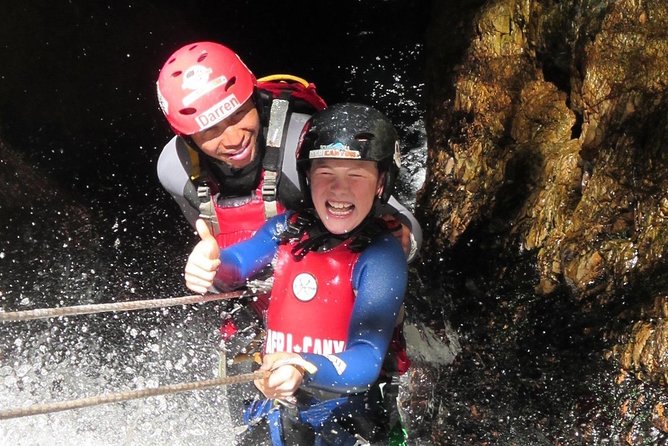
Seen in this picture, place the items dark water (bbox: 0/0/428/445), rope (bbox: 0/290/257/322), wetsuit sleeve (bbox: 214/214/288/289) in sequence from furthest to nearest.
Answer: dark water (bbox: 0/0/428/445) < wetsuit sleeve (bbox: 214/214/288/289) < rope (bbox: 0/290/257/322)

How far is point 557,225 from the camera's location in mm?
3760

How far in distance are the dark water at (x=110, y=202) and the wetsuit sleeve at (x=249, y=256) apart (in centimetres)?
156

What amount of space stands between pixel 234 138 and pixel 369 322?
1066mm

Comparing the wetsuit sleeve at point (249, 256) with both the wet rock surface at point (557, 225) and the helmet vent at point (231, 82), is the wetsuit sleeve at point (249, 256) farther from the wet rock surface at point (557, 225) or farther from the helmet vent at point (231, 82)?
the wet rock surface at point (557, 225)

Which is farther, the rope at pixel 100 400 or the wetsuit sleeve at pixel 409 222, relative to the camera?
the wetsuit sleeve at pixel 409 222

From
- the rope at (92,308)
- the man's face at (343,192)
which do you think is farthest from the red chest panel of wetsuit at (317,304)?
the rope at (92,308)

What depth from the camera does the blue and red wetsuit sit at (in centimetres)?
248

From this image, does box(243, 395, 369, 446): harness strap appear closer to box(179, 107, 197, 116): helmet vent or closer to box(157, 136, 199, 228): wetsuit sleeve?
box(157, 136, 199, 228): wetsuit sleeve

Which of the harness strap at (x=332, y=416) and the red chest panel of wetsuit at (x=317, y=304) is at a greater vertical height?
the red chest panel of wetsuit at (x=317, y=304)

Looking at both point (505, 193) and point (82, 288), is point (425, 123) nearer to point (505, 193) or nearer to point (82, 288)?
point (505, 193)

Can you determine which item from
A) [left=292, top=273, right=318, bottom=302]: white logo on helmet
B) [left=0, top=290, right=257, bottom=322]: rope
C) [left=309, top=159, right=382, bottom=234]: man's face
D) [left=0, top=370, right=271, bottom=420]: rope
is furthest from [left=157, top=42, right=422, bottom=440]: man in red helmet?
[left=0, top=370, right=271, bottom=420]: rope

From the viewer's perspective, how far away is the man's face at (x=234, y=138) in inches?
115

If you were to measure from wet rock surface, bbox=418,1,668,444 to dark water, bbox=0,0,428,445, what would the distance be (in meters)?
1.10

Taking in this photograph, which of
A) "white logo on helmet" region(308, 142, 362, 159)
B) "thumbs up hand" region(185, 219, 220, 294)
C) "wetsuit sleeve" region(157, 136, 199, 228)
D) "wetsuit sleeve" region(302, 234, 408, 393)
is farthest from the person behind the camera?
"wetsuit sleeve" region(157, 136, 199, 228)
